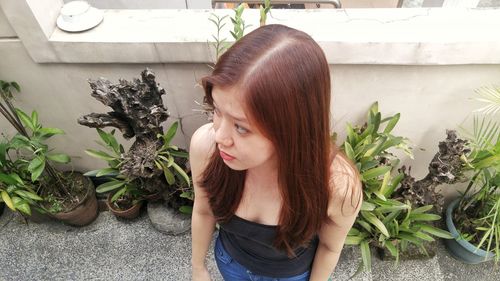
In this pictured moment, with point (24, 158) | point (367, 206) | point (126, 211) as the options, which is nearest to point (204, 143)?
point (367, 206)

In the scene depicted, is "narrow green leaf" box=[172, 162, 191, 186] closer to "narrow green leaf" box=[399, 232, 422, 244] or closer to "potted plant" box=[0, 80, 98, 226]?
"potted plant" box=[0, 80, 98, 226]

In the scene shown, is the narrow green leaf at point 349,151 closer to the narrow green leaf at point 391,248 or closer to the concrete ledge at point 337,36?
the concrete ledge at point 337,36

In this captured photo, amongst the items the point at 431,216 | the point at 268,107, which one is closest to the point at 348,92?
the point at 431,216

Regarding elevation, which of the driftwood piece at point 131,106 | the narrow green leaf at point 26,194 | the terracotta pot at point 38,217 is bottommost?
the terracotta pot at point 38,217

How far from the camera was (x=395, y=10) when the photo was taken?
202 centimetres

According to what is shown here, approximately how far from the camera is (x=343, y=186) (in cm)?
126

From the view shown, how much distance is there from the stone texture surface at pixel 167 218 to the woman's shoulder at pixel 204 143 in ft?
4.11

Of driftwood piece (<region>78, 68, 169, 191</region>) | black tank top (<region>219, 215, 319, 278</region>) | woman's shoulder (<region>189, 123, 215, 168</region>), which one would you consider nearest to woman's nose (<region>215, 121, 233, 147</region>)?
woman's shoulder (<region>189, 123, 215, 168</region>)

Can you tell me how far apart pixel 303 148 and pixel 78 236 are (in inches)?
86.1

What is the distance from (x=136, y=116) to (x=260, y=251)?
3.15 feet

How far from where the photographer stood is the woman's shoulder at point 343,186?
1254 millimetres

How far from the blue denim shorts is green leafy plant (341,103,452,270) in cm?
62

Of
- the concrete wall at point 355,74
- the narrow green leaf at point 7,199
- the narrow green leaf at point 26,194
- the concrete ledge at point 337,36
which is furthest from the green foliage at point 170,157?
the narrow green leaf at point 7,199

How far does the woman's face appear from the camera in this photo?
94cm
